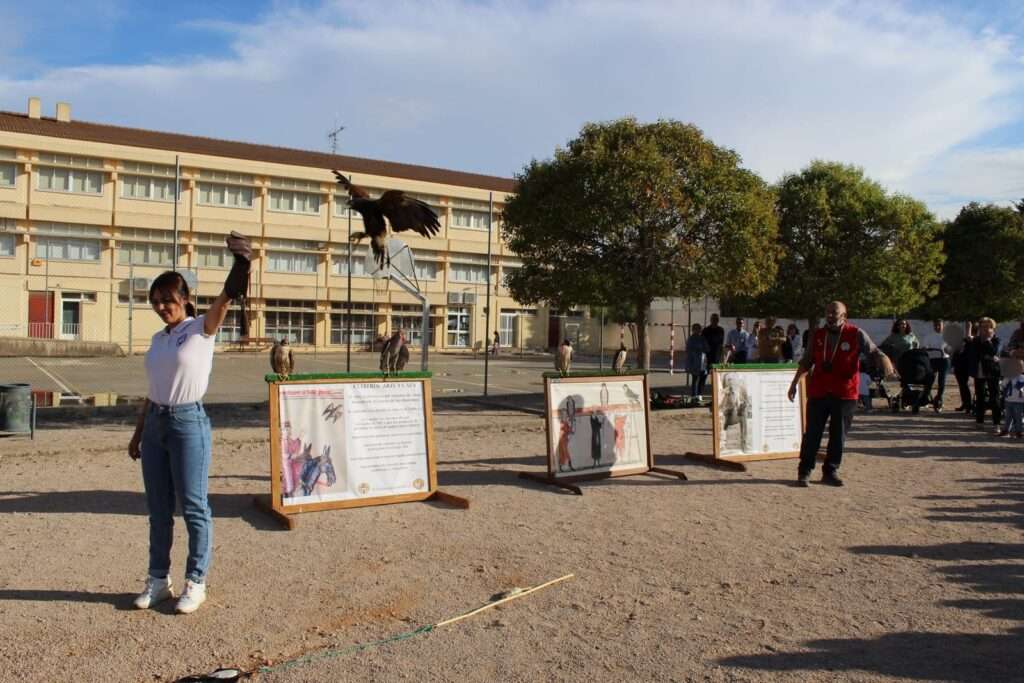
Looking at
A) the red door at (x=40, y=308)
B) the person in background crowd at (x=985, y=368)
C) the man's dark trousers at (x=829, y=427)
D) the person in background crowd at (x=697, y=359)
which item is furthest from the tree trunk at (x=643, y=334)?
the red door at (x=40, y=308)

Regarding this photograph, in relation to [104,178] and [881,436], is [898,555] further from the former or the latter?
[104,178]

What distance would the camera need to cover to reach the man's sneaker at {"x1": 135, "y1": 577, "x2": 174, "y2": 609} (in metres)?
4.47

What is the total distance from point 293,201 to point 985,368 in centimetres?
4124

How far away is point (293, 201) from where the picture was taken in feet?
159

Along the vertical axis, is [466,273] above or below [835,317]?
Result: above

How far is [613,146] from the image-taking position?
47.5 feet

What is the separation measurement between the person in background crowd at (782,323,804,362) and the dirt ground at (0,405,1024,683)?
22.9 ft

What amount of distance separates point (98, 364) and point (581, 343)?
28.8m

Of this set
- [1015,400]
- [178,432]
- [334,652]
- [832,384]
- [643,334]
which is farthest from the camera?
[643,334]

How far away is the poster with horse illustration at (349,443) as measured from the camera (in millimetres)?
6512

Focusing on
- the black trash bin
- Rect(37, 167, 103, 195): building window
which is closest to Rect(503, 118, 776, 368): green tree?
the black trash bin

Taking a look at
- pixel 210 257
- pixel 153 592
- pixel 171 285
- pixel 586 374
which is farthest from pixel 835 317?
pixel 210 257

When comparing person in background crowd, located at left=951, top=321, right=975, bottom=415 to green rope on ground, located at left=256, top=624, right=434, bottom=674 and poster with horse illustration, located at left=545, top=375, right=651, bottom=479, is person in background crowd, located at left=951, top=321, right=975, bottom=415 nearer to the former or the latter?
poster with horse illustration, located at left=545, top=375, right=651, bottom=479

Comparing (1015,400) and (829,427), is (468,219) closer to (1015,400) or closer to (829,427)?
(1015,400)
